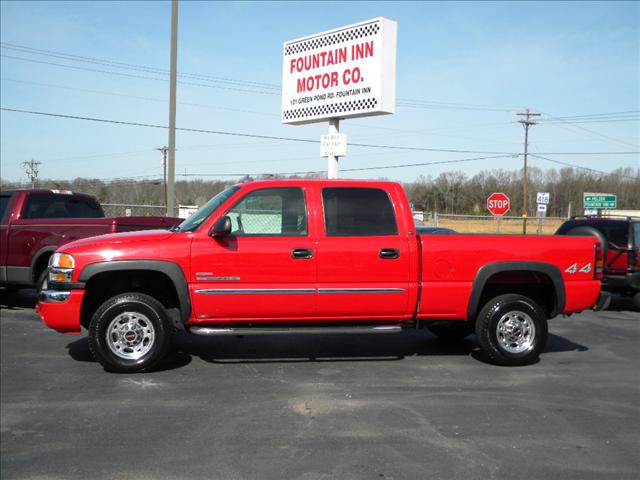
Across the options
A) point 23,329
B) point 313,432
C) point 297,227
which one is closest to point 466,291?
point 297,227

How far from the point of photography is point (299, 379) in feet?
19.4

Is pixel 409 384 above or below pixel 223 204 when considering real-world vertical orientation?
below

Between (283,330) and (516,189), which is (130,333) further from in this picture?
(516,189)

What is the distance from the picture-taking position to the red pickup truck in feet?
19.6

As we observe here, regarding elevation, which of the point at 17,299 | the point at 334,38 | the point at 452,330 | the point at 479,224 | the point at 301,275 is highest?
the point at 334,38

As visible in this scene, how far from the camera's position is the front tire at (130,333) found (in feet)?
19.6

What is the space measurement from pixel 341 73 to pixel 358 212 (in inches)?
457

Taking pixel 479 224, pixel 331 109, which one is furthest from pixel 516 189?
pixel 331 109

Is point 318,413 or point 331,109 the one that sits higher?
point 331,109

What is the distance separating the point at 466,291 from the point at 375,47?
1142 cm

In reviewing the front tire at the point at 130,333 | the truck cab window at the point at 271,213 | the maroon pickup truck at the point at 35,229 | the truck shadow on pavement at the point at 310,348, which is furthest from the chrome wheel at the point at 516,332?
the maroon pickup truck at the point at 35,229

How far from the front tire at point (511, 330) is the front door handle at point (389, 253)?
4.01 ft

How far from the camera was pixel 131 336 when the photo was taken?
20.0 ft

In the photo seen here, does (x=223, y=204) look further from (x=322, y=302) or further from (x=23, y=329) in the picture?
(x=23, y=329)
